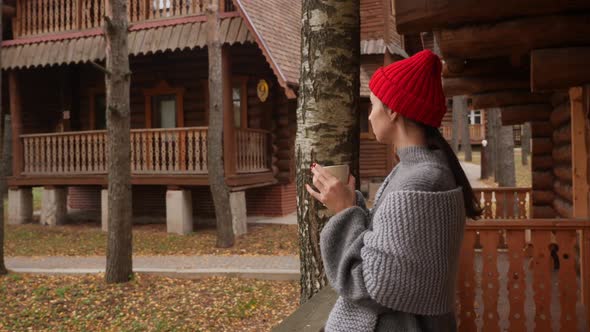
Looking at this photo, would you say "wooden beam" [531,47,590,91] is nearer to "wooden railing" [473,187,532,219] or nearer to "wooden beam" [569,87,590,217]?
"wooden beam" [569,87,590,217]

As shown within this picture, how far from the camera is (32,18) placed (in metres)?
15.7

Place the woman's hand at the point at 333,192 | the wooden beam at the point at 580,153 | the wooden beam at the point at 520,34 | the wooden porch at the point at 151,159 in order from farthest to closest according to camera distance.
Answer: the wooden porch at the point at 151,159
the wooden beam at the point at 580,153
the wooden beam at the point at 520,34
the woman's hand at the point at 333,192

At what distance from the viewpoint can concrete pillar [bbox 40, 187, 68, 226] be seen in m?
15.6

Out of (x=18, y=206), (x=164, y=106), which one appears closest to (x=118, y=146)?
(x=164, y=106)

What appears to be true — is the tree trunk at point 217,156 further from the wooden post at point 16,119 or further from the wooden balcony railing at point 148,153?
the wooden post at point 16,119

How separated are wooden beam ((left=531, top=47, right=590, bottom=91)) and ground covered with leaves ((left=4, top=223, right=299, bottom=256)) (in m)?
7.28

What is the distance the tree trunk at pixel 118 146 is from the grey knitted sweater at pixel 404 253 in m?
6.95

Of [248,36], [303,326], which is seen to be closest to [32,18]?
[248,36]

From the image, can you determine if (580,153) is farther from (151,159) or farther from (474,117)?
(474,117)

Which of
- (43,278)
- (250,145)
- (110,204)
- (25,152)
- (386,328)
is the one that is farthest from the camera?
(25,152)

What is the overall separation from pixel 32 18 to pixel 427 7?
1536cm

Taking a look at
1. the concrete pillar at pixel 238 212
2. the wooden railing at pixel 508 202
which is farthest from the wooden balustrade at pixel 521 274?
the concrete pillar at pixel 238 212

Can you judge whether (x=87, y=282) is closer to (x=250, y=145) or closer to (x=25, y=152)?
(x=250, y=145)

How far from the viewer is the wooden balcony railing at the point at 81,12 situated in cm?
1360
